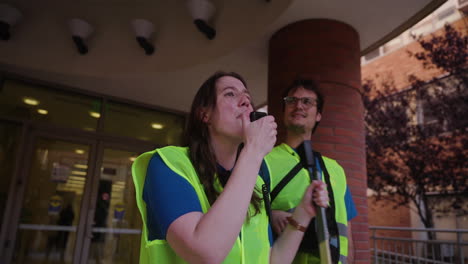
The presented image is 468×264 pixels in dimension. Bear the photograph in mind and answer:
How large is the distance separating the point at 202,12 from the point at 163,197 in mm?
3078

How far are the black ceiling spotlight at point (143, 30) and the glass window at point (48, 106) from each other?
2299 mm

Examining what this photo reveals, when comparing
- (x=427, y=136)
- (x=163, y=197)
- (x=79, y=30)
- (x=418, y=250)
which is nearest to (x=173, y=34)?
(x=79, y=30)

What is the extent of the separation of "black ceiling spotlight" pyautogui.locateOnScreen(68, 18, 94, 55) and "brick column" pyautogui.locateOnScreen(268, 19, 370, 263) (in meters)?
2.20

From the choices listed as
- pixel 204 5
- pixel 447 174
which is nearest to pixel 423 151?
pixel 447 174

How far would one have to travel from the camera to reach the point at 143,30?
4.23m

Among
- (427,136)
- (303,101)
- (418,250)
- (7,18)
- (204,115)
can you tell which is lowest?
(418,250)

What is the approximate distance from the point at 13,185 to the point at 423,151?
370 inches

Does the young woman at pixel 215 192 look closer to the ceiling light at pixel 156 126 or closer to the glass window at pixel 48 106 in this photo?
the glass window at pixel 48 106

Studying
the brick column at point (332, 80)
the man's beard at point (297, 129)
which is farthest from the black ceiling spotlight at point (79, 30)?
→ the man's beard at point (297, 129)

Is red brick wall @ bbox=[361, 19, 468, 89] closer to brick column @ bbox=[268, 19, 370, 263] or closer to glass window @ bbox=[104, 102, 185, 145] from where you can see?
glass window @ bbox=[104, 102, 185, 145]

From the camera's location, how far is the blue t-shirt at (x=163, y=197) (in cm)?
104

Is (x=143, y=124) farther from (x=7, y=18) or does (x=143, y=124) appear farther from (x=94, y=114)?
(x=7, y=18)

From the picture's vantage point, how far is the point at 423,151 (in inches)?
384

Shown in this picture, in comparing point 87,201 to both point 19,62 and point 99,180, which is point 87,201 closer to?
point 99,180
